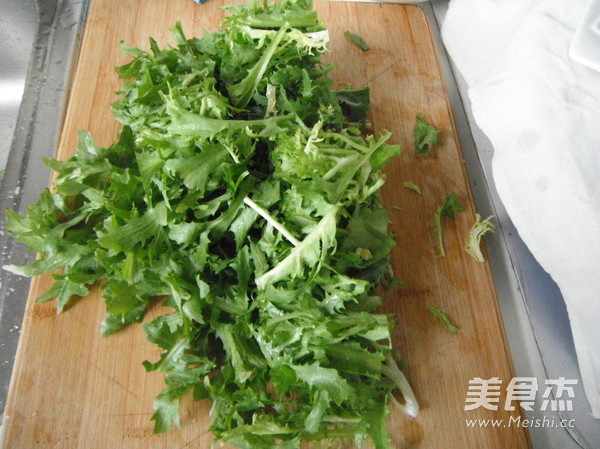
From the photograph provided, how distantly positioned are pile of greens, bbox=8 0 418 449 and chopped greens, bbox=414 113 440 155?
35cm

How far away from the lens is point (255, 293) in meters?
0.94

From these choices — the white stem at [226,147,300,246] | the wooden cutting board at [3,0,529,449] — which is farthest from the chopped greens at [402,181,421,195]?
the white stem at [226,147,300,246]

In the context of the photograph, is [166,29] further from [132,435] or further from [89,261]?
[132,435]

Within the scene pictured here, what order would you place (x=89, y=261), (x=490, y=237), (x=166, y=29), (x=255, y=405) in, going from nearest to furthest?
(x=255, y=405), (x=89, y=261), (x=490, y=237), (x=166, y=29)

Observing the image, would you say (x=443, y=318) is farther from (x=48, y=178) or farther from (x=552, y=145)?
(x=48, y=178)

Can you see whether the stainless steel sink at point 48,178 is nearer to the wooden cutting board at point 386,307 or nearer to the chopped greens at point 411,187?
the wooden cutting board at point 386,307

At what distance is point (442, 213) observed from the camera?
1211 mm

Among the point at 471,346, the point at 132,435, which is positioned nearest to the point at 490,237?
the point at 471,346

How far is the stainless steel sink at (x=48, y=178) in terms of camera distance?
1.08 meters

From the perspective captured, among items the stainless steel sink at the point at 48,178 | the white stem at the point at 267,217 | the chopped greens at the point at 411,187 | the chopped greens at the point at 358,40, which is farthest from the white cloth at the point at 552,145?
the white stem at the point at 267,217

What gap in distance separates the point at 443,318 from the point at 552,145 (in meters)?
0.51

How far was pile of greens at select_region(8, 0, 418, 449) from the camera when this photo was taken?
0.83 meters

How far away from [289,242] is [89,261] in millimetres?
481

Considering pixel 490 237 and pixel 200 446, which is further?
pixel 490 237
